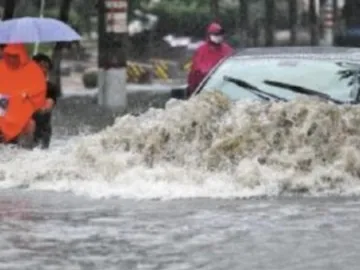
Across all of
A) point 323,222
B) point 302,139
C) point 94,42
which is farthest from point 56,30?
point 94,42

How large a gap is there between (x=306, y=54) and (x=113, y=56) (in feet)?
46.4

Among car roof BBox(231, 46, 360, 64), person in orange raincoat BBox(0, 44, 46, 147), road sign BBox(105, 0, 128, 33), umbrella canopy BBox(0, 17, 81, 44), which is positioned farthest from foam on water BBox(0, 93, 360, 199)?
road sign BBox(105, 0, 128, 33)

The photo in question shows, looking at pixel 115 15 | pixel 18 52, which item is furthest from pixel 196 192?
pixel 115 15

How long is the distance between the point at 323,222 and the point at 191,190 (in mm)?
1938

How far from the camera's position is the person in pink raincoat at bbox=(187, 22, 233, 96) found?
19.0 metres

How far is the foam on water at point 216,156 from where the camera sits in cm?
1279

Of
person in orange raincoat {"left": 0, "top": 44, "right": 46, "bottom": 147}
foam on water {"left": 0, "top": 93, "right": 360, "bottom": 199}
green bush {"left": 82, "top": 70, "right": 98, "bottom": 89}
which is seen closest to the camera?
foam on water {"left": 0, "top": 93, "right": 360, "bottom": 199}

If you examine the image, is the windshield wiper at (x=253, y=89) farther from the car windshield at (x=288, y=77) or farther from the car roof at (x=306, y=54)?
the car roof at (x=306, y=54)

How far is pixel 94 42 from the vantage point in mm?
67688

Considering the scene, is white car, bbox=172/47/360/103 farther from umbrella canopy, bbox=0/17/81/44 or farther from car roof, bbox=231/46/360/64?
umbrella canopy, bbox=0/17/81/44

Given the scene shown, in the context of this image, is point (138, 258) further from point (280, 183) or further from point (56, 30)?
point (56, 30)

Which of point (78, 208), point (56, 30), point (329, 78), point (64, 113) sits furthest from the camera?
point (64, 113)

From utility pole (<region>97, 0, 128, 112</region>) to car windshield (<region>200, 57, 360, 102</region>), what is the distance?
13608 mm

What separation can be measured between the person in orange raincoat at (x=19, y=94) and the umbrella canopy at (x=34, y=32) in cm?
30
